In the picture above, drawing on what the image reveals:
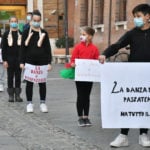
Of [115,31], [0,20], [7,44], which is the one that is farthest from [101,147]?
[0,20]

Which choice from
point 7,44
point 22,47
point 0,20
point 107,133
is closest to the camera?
point 107,133

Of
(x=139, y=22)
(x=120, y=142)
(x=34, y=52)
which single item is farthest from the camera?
(x=34, y=52)

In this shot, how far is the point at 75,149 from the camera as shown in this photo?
8.12 metres

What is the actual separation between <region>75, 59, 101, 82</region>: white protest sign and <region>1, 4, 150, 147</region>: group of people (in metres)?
0.09

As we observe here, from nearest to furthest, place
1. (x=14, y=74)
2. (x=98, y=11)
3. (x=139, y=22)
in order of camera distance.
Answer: (x=139, y=22) → (x=14, y=74) → (x=98, y=11)

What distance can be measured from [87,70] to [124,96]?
1897mm

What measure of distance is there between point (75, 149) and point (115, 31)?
20.9m

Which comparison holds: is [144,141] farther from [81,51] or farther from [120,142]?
[81,51]

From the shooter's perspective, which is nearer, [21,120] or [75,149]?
[75,149]

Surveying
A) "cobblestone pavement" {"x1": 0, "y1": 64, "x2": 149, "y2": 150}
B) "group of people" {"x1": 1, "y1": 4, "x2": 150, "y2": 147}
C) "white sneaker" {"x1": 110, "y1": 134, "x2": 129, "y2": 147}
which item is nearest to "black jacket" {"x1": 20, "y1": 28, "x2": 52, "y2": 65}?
"group of people" {"x1": 1, "y1": 4, "x2": 150, "y2": 147}

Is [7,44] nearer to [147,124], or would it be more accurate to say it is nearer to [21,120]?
[21,120]

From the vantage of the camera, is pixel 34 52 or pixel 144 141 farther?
pixel 34 52

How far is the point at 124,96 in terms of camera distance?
8203 millimetres

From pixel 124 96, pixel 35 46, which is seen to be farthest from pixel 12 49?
pixel 124 96
